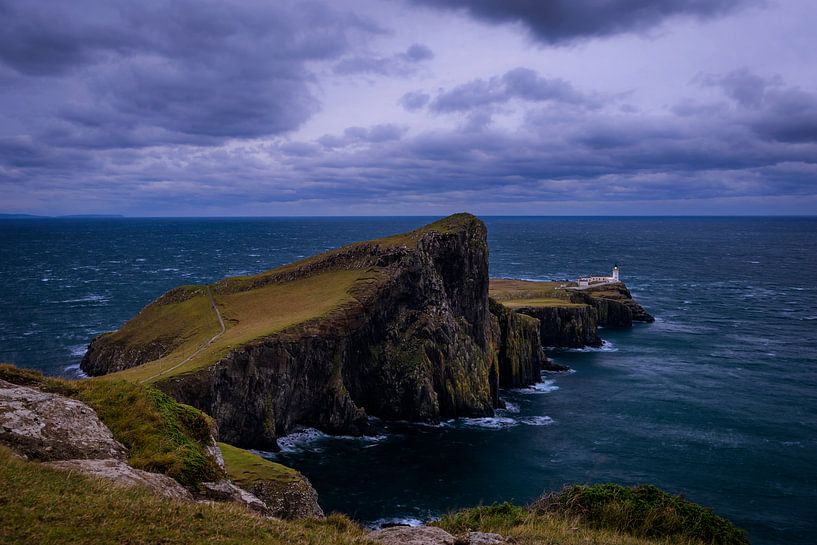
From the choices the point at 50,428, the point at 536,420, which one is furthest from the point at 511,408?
the point at 50,428

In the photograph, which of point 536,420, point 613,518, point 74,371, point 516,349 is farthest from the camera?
point 516,349

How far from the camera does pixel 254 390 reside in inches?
1996

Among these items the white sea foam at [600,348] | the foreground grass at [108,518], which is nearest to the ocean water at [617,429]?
the white sea foam at [600,348]

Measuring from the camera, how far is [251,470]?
2997 cm

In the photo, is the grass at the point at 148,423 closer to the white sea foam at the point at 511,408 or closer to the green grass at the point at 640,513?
the green grass at the point at 640,513

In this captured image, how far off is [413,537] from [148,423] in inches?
423

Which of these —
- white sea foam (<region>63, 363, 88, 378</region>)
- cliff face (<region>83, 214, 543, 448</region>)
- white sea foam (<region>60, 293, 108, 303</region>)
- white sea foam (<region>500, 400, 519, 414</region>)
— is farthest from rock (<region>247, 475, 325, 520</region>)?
white sea foam (<region>60, 293, 108, 303</region>)

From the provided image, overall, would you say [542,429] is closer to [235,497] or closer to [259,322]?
[259,322]

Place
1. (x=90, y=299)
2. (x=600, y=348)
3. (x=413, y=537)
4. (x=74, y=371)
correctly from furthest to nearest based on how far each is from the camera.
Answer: (x=90, y=299) < (x=600, y=348) < (x=74, y=371) < (x=413, y=537)

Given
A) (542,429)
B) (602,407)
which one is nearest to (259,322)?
(542,429)

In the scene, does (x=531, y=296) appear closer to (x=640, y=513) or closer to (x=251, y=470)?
(x=251, y=470)

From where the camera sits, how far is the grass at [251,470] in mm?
28719

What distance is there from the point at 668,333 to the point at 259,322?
7527 cm

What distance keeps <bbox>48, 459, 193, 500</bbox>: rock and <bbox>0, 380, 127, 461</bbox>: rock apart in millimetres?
602
